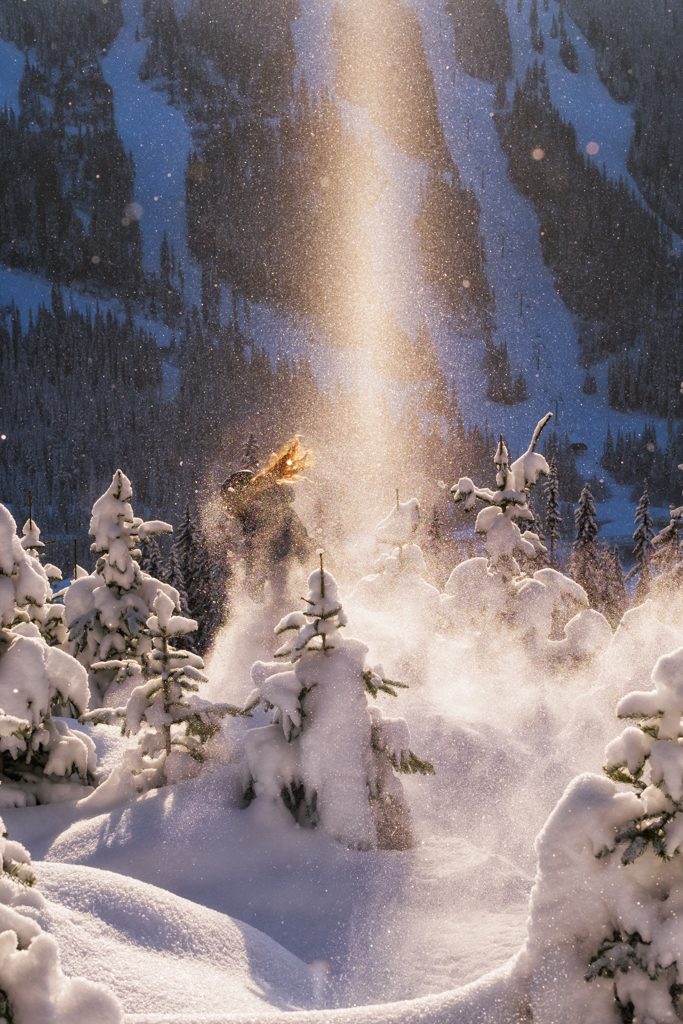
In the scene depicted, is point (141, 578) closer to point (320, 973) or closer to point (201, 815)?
point (201, 815)

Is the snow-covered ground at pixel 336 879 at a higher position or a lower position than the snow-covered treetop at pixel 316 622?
lower

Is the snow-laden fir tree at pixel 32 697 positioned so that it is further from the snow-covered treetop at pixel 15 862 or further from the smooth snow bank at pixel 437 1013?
the snow-covered treetop at pixel 15 862

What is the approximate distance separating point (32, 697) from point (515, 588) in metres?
10.8

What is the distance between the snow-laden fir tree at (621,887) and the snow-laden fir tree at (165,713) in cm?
749

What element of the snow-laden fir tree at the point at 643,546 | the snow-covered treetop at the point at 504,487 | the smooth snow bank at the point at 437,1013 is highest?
the smooth snow bank at the point at 437,1013

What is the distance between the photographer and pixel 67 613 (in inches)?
716

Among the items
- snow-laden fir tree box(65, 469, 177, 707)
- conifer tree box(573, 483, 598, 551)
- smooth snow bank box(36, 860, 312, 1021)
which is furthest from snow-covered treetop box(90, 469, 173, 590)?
conifer tree box(573, 483, 598, 551)

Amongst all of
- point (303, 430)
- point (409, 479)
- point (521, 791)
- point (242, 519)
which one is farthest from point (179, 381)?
point (521, 791)

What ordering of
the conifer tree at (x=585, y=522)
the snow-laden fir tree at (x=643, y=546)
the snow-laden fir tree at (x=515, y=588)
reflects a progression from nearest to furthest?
the snow-laden fir tree at (x=515, y=588) < the conifer tree at (x=585, y=522) < the snow-laden fir tree at (x=643, y=546)

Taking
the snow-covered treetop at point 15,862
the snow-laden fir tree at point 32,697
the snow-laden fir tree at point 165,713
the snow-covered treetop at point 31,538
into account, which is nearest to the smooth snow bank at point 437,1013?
the snow-covered treetop at point 15,862

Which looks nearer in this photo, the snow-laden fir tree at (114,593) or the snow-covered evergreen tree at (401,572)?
the snow-laden fir tree at (114,593)

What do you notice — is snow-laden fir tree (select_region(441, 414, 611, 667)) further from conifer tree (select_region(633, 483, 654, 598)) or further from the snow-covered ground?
conifer tree (select_region(633, 483, 654, 598))

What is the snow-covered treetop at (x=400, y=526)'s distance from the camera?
22.7m

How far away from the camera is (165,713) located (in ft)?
40.3
